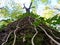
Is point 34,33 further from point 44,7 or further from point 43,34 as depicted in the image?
point 44,7

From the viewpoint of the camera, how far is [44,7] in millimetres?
6219

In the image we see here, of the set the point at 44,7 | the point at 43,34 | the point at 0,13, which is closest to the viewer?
the point at 43,34

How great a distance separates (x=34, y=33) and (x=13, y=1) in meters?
5.47

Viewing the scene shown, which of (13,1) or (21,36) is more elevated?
(21,36)

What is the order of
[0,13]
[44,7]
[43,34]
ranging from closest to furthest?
[43,34], [0,13], [44,7]

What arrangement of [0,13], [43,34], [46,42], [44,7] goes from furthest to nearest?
[44,7], [0,13], [43,34], [46,42]

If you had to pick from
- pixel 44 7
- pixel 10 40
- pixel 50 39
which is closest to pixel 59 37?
pixel 50 39

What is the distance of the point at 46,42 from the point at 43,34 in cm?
12

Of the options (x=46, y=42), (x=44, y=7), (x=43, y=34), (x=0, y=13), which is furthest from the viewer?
(x=44, y=7)

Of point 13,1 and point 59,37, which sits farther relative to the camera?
point 13,1

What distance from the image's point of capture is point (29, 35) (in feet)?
3.15

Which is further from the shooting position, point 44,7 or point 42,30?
point 44,7

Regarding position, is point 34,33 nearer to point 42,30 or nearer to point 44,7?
point 42,30

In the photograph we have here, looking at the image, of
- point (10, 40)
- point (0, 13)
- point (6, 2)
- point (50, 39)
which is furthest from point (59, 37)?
point (6, 2)
